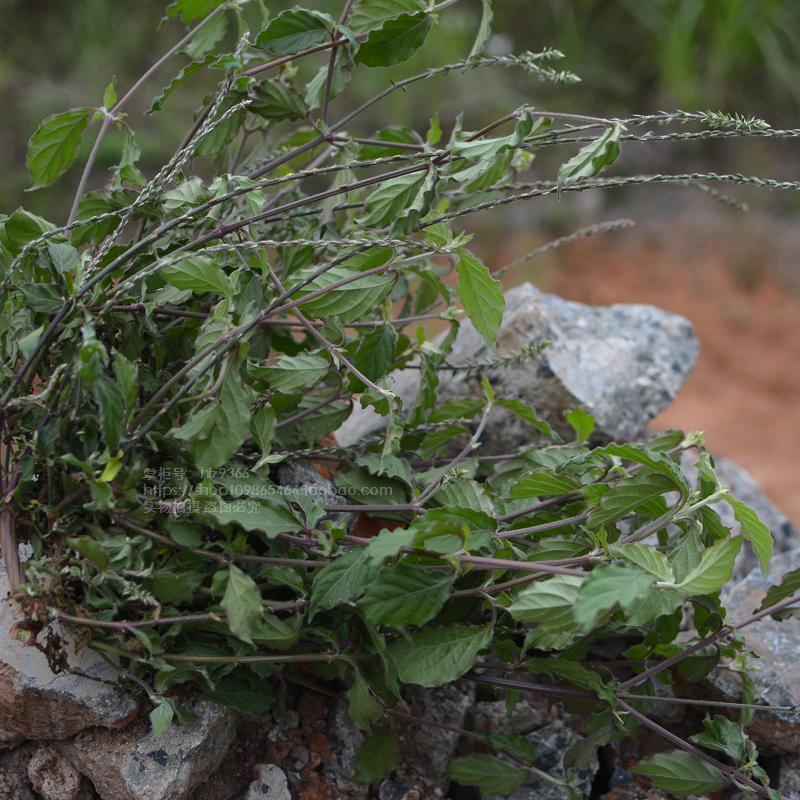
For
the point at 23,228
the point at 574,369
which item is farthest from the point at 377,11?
the point at 574,369

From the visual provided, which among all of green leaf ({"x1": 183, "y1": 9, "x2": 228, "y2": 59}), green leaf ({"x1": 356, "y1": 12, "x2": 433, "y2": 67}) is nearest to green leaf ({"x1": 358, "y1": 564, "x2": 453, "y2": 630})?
green leaf ({"x1": 356, "y1": 12, "x2": 433, "y2": 67})

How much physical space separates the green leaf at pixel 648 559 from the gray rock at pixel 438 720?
47 centimetres

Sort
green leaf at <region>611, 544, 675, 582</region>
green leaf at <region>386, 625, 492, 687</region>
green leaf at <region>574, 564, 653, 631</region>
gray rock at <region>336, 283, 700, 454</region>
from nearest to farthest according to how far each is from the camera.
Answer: green leaf at <region>574, 564, 653, 631</region> → green leaf at <region>611, 544, 675, 582</region> → green leaf at <region>386, 625, 492, 687</region> → gray rock at <region>336, 283, 700, 454</region>

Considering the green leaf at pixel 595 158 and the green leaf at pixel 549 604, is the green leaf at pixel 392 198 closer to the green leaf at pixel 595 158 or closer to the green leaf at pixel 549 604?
the green leaf at pixel 595 158

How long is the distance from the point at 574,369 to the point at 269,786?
99 centimetres

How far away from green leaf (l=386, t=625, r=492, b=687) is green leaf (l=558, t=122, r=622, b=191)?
1.91 ft

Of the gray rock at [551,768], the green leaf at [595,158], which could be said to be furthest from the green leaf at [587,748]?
the green leaf at [595,158]

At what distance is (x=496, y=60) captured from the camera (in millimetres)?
1128

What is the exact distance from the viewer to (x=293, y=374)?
3.33 ft

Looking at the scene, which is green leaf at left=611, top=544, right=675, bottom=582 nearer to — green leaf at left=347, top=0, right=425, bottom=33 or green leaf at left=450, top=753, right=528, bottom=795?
green leaf at left=450, top=753, right=528, bottom=795

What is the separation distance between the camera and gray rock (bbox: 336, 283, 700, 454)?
1.57 metres

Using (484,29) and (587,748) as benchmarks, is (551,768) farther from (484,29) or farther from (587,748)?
(484,29)

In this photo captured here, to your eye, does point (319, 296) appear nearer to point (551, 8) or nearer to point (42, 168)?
point (42, 168)

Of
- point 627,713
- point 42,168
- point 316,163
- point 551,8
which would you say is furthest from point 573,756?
point 551,8
